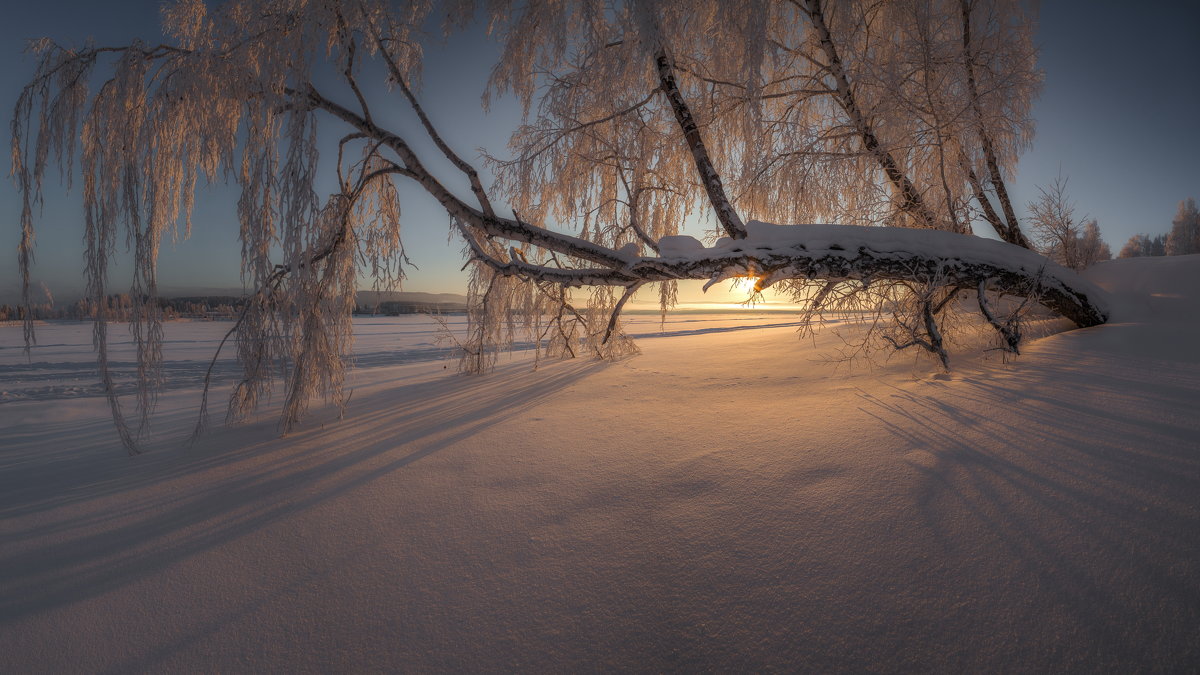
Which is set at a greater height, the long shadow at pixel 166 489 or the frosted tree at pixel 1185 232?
the frosted tree at pixel 1185 232

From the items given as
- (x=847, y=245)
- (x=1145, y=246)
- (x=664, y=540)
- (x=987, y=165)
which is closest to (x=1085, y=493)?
(x=664, y=540)

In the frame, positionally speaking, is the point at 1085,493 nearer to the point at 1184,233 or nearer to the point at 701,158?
the point at 701,158

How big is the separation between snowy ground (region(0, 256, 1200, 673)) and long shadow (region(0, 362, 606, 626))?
13 mm

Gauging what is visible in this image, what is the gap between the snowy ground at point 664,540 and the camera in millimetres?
1014

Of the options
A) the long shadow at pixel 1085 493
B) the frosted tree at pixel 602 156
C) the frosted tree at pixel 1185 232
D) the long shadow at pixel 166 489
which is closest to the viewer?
the long shadow at pixel 1085 493

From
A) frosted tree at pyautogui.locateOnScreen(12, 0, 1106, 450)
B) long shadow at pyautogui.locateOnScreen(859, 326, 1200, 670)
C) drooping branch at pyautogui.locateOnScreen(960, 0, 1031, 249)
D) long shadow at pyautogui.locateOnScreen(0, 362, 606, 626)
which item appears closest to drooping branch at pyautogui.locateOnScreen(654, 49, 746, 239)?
frosted tree at pyautogui.locateOnScreen(12, 0, 1106, 450)

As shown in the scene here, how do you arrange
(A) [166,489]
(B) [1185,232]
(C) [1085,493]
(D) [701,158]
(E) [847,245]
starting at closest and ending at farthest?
1. (C) [1085,493]
2. (A) [166,489]
3. (E) [847,245]
4. (D) [701,158]
5. (B) [1185,232]

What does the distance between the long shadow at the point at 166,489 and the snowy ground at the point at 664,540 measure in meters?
0.01

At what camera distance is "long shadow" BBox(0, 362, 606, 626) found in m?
1.43

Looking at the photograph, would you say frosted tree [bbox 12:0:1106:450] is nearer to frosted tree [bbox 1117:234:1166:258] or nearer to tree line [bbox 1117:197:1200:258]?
tree line [bbox 1117:197:1200:258]

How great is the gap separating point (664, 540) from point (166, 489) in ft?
7.60

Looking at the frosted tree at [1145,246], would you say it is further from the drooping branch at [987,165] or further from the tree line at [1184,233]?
the drooping branch at [987,165]

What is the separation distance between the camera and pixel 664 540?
140cm

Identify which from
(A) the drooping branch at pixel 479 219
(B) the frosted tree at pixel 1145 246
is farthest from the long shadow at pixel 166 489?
(B) the frosted tree at pixel 1145 246
